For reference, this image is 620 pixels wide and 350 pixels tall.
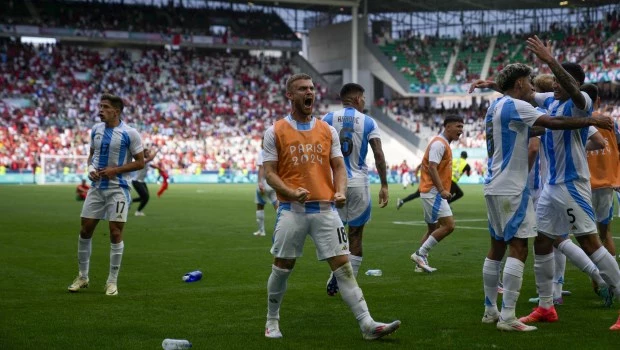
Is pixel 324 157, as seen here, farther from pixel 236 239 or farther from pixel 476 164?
pixel 476 164

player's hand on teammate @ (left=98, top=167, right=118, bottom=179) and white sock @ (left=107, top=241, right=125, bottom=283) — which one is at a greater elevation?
player's hand on teammate @ (left=98, top=167, right=118, bottom=179)

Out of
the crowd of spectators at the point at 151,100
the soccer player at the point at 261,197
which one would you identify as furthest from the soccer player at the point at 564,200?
the crowd of spectators at the point at 151,100

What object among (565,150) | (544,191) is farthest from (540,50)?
(544,191)

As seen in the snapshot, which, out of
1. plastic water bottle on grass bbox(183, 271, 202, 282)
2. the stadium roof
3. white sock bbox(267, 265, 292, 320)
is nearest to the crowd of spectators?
the stadium roof

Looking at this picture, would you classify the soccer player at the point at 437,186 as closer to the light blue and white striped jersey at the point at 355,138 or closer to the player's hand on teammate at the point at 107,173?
the light blue and white striped jersey at the point at 355,138

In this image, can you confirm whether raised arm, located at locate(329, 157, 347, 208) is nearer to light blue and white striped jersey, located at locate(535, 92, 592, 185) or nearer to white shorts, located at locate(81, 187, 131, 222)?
light blue and white striped jersey, located at locate(535, 92, 592, 185)

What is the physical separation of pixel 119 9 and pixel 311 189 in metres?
71.8

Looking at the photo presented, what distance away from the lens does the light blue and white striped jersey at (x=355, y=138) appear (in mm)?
10797

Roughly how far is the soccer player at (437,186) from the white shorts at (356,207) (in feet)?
7.27

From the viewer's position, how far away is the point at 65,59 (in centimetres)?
6981

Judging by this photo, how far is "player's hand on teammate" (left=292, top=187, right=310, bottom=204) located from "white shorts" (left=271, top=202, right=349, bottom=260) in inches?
8.7

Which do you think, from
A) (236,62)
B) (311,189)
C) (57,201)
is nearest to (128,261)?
(311,189)

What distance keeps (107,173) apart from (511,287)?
5522 millimetres

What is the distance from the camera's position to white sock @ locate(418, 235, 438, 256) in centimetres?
1298
